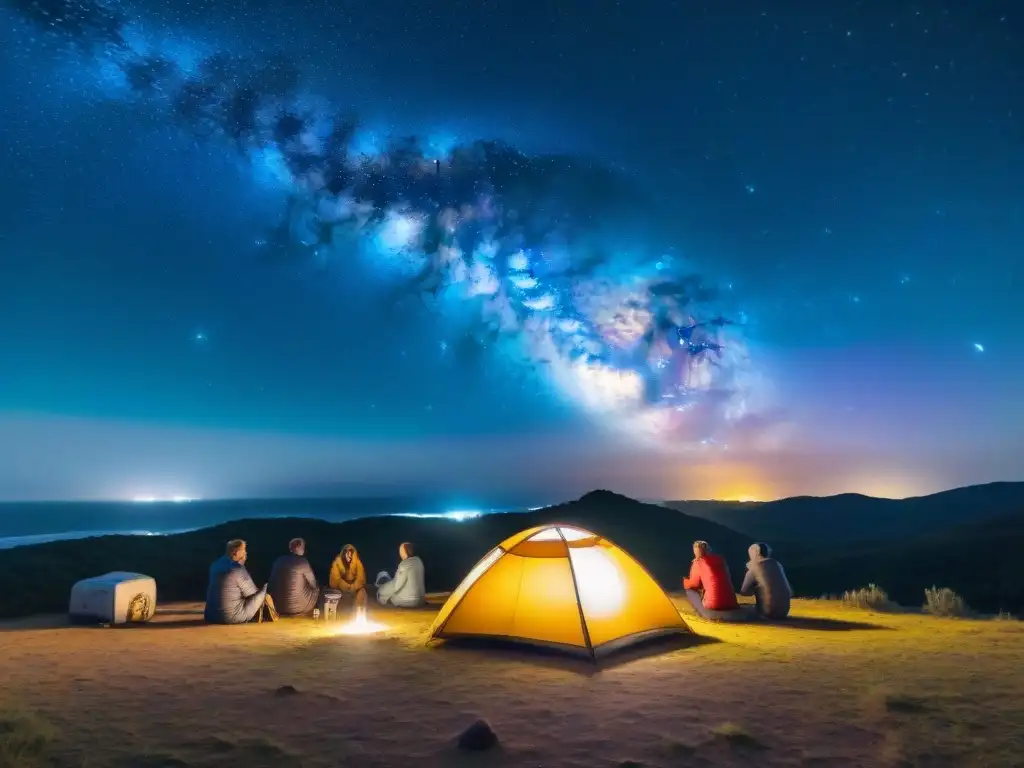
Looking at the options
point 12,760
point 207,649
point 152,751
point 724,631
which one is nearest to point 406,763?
point 152,751

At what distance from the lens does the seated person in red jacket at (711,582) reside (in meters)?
14.3

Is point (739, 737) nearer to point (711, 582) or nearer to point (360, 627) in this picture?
point (711, 582)

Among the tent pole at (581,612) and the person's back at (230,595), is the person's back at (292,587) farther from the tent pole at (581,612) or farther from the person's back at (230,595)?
the tent pole at (581,612)

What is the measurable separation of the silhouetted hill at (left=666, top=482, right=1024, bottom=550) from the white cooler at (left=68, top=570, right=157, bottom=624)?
66.2 metres

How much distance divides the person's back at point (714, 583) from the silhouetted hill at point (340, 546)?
10.6m

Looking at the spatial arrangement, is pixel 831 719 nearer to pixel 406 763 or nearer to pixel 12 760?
pixel 406 763

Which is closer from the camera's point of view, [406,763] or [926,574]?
[406,763]

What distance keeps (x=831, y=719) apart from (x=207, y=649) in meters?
9.63

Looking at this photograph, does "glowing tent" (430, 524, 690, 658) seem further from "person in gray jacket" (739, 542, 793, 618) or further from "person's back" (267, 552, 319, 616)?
"person's back" (267, 552, 319, 616)

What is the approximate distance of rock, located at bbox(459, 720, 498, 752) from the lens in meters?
7.04

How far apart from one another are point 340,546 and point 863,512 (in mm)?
75849

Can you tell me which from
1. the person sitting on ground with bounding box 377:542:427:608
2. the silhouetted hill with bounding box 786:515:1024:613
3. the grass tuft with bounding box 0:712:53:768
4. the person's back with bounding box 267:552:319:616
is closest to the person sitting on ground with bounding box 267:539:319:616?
the person's back with bounding box 267:552:319:616

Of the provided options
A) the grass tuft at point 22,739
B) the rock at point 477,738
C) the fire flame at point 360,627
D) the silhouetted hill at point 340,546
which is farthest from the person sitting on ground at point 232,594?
the rock at point 477,738

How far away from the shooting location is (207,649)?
11914mm
